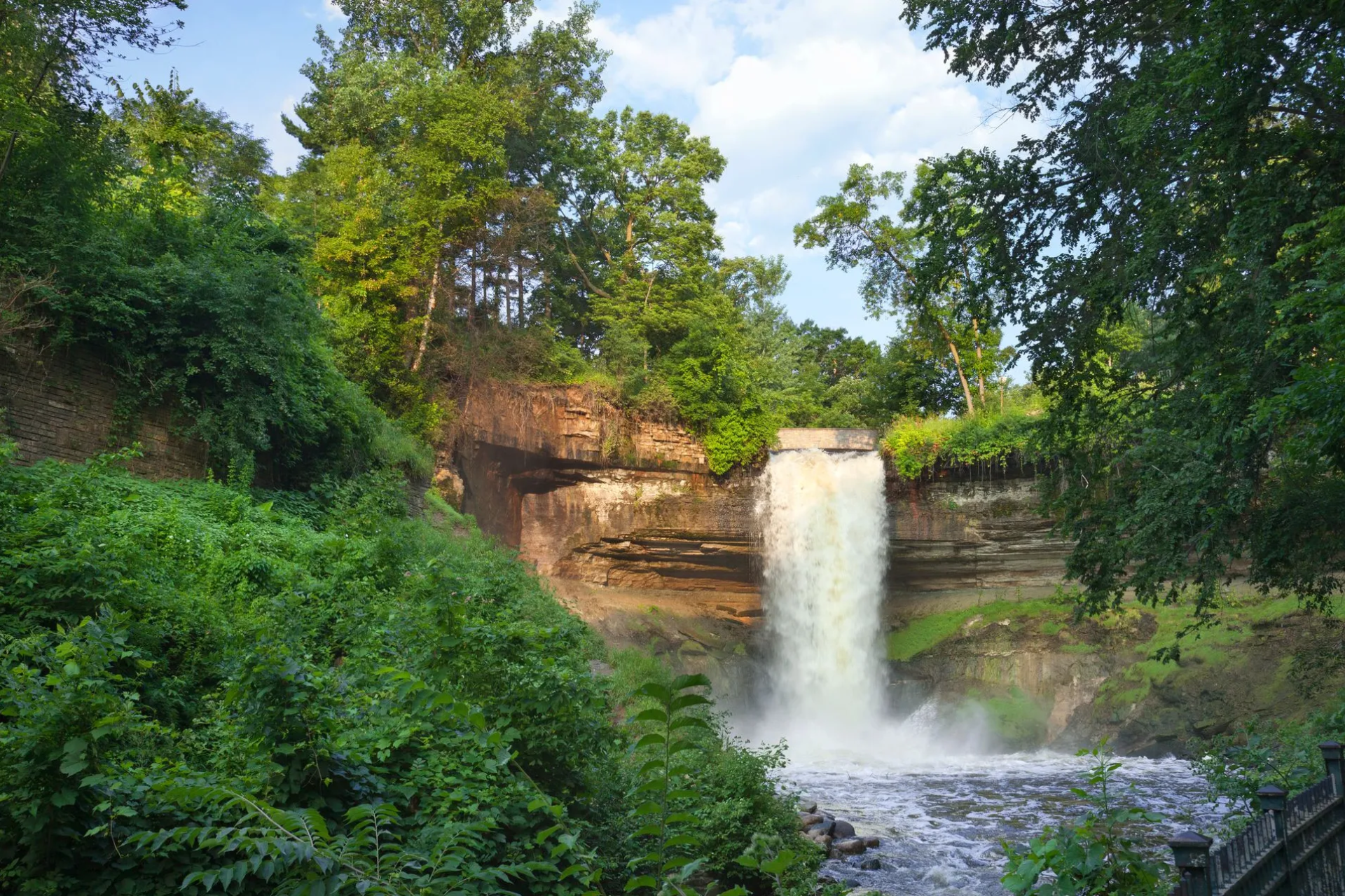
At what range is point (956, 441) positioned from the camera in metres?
24.3

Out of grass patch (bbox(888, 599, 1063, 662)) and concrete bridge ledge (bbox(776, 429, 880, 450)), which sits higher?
concrete bridge ledge (bbox(776, 429, 880, 450))

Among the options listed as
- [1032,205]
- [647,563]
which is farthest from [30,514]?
[647,563]

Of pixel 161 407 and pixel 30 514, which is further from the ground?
pixel 161 407

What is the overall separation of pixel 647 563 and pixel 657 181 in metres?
12.1

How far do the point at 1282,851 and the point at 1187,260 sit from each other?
7.28 m

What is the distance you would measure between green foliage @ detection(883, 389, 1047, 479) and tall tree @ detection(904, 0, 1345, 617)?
10.8 m

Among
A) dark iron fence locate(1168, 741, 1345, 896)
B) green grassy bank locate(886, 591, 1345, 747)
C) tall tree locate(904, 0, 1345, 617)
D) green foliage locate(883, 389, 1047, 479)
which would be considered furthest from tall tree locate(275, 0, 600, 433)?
dark iron fence locate(1168, 741, 1345, 896)

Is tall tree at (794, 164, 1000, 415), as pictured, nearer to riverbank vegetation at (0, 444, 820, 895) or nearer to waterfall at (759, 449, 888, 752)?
waterfall at (759, 449, 888, 752)

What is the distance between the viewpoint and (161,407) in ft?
Result: 43.0

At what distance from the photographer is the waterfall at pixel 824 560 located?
25.1 m

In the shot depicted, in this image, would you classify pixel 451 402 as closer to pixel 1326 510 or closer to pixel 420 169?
pixel 420 169

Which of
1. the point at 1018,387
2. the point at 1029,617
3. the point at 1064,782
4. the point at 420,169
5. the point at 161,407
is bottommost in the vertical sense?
the point at 1064,782

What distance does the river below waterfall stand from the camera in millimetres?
10148

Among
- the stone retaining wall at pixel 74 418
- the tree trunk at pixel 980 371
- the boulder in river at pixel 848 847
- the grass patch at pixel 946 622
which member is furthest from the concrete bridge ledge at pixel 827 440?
the stone retaining wall at pixel 74 418
